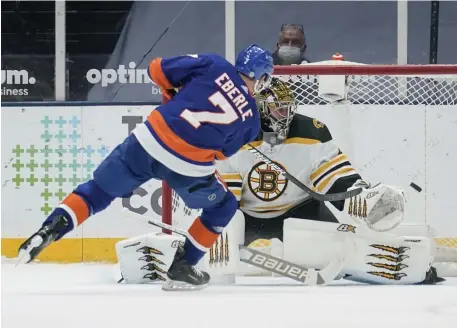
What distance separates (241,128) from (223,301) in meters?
0.55

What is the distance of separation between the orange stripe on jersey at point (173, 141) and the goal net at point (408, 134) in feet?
3.99

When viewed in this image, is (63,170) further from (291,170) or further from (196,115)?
(196,115)

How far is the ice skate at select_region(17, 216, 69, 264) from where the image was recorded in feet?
8.02

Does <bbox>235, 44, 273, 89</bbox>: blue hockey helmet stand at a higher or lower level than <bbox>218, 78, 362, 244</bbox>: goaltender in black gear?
higher

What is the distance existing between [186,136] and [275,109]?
0.69 m

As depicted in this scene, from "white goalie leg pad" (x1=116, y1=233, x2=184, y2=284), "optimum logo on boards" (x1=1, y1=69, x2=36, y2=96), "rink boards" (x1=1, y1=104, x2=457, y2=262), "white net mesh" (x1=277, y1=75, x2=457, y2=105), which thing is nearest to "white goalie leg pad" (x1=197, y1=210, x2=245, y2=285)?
"white goalie leg pad" (x1=116, y1=233, x2=184, y2=284)

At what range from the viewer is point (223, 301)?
2.47m

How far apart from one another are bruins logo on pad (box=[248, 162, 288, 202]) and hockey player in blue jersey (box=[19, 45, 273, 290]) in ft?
1.93

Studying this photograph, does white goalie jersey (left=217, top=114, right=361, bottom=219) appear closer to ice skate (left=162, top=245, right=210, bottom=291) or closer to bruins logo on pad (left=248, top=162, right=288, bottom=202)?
bruins logo on pad (left=248, top=162, right=288, bottom=202)

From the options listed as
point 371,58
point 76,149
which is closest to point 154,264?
point 76,149

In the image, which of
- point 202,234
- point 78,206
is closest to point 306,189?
point 202,234

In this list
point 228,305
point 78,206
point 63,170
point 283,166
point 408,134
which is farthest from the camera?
point 63,170

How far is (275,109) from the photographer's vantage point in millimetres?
3203

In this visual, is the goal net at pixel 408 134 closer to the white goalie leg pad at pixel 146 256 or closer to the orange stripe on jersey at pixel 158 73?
the white goalie leg pad at pixel 146 256
